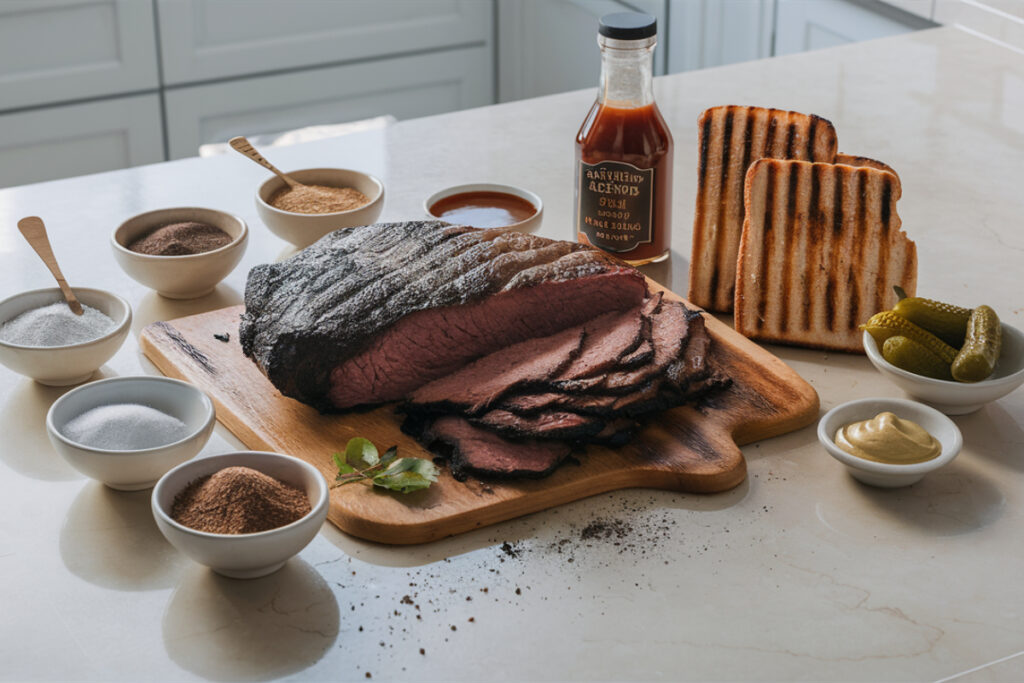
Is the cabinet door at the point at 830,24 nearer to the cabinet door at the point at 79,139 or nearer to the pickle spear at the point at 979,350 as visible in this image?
the pickle spear at the point at 979,350

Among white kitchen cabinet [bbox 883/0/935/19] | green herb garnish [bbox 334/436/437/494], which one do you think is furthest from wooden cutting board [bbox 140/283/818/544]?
white kitchen cabinet [bbox 883/0/935/19]

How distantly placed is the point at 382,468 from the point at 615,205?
0.88 metres

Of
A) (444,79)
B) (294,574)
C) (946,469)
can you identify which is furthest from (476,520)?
(444,79)

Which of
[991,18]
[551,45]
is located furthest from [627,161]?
[551,45]

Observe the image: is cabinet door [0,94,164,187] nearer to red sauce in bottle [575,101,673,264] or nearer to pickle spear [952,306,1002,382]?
red sauce in bottle [575,101,673,264]

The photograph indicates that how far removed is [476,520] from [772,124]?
1107mm

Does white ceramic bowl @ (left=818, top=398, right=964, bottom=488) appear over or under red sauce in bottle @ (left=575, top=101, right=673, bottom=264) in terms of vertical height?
under

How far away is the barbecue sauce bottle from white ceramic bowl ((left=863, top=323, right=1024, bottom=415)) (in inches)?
23.2

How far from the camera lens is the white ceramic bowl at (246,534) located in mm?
1494

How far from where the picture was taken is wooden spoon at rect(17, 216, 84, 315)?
212cm

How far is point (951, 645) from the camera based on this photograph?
1.49 meters

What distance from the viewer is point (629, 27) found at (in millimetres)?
2197

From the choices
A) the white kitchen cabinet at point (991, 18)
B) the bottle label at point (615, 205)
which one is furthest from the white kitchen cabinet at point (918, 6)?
the bottle label at point (615, 205)

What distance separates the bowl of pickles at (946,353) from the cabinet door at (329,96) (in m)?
4.29
